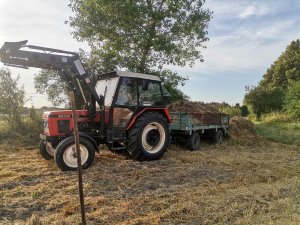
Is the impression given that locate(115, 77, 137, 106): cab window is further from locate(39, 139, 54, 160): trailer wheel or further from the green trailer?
the green trailer

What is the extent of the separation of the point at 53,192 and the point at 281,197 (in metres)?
3.94

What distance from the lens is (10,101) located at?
13602 millimetres

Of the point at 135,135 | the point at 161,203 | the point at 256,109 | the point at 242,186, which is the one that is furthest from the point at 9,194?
the point at 256,109

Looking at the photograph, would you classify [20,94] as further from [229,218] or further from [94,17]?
A: [229,218]

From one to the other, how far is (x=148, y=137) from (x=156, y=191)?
317 cm

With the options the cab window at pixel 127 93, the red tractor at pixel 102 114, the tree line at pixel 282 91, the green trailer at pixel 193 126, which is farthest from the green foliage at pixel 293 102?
the cab window at pixel 127 93

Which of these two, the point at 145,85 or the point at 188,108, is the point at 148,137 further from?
the point at 188,108

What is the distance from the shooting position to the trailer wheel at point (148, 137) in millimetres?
8752

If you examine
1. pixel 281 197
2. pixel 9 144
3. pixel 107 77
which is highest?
pixel 107 77

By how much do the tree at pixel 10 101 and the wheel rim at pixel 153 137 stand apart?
6822 millimetres

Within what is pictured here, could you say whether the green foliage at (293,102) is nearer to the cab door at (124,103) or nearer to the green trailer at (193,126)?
the green trailer at (193,126)

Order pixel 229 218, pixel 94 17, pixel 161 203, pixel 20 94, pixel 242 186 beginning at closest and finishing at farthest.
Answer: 1. pixel 229 218
2. pixel 161 203
3. pixel 242 186
4. pixel 20 94
5. pixel 94 17

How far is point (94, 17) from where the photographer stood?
16562 millimetres

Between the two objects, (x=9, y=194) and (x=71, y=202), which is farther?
(x=9, y=194)
